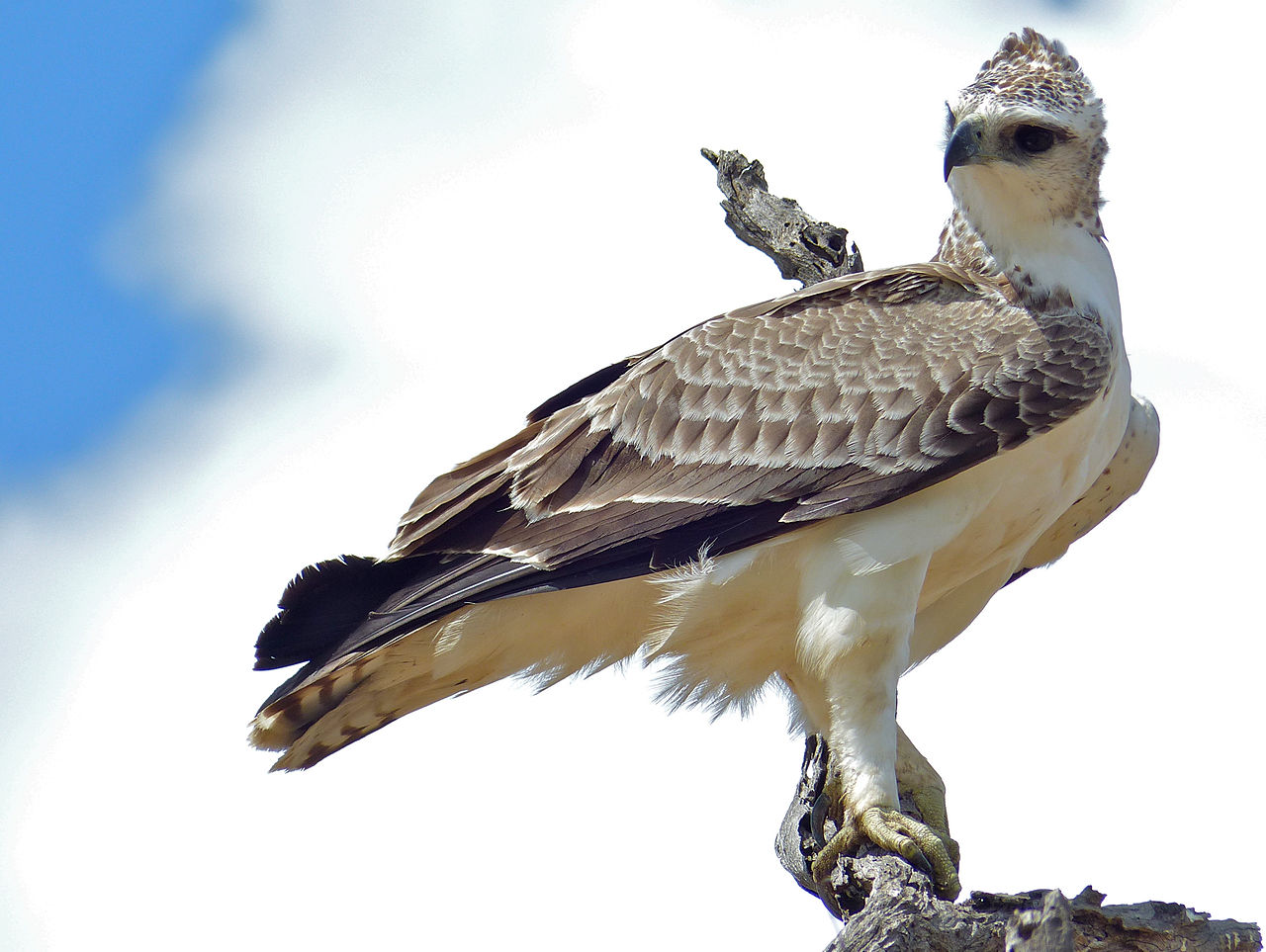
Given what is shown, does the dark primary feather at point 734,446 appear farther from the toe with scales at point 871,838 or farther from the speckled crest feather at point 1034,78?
the toe with scales at point 871,838

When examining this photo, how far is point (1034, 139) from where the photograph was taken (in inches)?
222

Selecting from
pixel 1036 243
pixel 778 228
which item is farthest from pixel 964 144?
pixel 778 228

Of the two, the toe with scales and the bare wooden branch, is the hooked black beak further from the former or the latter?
the toe with scales

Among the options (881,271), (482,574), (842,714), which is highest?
(881,271)

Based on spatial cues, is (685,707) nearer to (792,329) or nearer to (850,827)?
(850,827)

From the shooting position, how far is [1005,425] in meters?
5.16

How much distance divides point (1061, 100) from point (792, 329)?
1366 mm

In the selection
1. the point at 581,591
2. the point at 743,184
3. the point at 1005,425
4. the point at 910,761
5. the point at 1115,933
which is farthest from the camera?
the point at 743,184

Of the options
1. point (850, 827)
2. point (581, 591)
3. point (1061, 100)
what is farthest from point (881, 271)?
point (850, 827)

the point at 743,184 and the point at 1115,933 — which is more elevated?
the point at 743,184

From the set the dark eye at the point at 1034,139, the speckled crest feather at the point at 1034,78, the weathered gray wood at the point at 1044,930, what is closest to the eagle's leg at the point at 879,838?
the weathered gray wood at the point at 1044,930

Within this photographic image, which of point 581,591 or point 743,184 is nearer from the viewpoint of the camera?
point 581,591

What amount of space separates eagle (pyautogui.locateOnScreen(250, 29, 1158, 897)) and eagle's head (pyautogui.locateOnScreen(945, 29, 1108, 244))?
10 mm

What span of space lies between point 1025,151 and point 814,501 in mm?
1673
